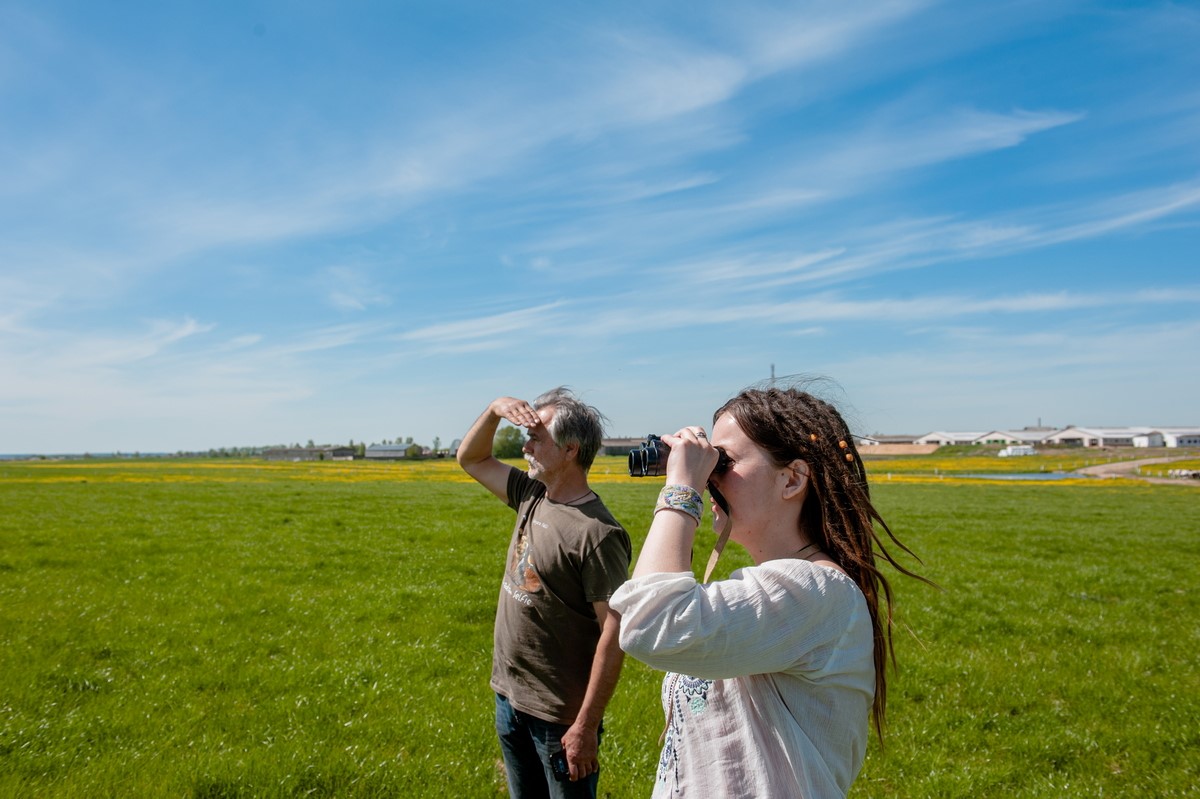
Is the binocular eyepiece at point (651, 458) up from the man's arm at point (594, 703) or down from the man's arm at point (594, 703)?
up

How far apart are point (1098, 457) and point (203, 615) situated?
10086 centimetres

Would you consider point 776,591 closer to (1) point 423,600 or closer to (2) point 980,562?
(1) point 423,600

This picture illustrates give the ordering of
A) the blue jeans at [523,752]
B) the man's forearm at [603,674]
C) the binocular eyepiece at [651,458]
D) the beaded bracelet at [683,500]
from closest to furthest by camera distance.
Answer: the beaded bracelet at [683,500], the binocular eyepiece at [651,458], the man's forearm at [603,674], the blue jeans at [523,752]

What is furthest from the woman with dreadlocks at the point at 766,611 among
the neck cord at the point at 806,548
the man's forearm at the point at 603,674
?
the man's forearm at the point at 603,674

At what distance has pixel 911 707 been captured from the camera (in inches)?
275

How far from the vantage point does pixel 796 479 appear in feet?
6.06

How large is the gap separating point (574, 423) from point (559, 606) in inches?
34.2

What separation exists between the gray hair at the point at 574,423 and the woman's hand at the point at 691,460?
5.66 ft

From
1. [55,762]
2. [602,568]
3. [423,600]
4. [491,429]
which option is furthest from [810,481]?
[423,600]

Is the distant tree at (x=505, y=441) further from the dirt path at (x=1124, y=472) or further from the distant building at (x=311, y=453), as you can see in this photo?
the distant building at (x=311, y=453)

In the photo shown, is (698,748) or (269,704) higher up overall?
(698,748)

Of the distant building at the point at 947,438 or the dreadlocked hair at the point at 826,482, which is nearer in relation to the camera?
the dreadlocked hair at the point at 826,482

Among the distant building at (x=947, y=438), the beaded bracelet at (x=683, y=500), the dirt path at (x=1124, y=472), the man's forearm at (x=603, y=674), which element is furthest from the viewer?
the distant building at (x=947, y=438)

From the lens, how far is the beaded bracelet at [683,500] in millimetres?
1702
